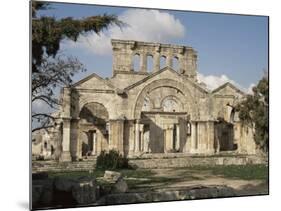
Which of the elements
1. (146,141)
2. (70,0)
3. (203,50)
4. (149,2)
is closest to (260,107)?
(203,50)

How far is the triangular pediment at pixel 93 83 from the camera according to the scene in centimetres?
978

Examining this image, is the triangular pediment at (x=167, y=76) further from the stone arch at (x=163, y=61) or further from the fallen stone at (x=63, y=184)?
the fallen stone at (x=63, y=184)

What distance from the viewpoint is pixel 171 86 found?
10.8 m

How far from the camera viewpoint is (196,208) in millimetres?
9812

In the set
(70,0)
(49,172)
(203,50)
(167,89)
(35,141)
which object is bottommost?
(49,172)

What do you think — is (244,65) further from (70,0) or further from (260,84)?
(70,0)

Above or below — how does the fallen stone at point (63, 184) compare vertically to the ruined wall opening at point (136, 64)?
below

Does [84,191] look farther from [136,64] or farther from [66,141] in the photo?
[136,64]

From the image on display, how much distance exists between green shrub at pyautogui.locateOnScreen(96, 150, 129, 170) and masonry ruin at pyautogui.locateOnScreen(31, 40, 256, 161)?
13cm

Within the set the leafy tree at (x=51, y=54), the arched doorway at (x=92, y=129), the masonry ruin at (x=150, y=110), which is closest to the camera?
the leafy tree at (x=51, y=54)

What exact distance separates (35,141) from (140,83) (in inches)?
103

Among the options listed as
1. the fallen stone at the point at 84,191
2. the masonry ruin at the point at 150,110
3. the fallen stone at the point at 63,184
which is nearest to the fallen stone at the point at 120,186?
the fallen stone at the point at 84,191

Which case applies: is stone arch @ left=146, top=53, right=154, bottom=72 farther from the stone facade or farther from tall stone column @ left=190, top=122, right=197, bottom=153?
tall stone column @ left=190, top=122, right=197, bottom=153

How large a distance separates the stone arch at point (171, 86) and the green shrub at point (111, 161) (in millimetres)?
1000
